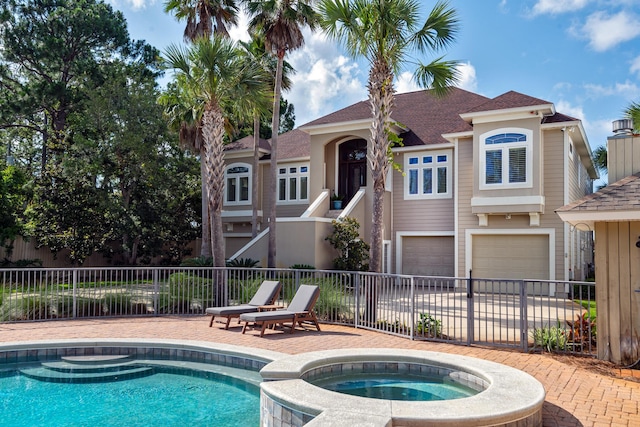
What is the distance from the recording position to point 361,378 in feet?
24.7

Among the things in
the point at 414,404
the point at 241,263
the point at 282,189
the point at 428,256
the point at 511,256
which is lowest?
the point at 414,404

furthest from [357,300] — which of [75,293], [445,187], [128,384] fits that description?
[445,187]

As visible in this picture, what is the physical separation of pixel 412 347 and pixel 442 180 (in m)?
14.0

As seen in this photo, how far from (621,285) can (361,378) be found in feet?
14.3

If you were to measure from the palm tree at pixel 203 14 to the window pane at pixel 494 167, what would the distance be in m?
11.6

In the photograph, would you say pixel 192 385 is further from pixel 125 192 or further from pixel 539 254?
pixel 125 192

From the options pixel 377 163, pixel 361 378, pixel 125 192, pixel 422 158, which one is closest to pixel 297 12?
pixel 422 158

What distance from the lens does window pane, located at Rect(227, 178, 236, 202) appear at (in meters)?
27.8

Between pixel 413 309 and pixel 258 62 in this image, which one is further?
pixel 258 62

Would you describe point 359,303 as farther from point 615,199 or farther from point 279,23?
point 279,23

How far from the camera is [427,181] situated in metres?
22.7

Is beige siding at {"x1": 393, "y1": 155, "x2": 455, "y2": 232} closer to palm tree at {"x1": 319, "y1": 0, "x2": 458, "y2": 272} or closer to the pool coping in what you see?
palm tree at {"x1": 319, "y1": 0, "x2": 458, "y2": 272}

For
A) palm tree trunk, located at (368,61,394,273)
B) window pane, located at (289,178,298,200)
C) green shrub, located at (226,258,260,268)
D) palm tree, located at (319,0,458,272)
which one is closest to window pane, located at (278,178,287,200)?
window pane, located at (289,178,298,200)

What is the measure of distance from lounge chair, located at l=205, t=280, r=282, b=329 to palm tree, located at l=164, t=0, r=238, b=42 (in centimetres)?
1269
